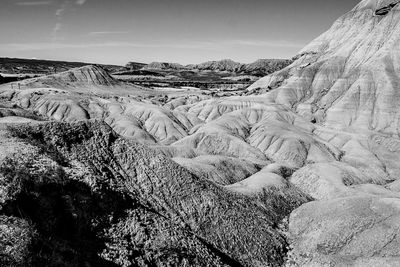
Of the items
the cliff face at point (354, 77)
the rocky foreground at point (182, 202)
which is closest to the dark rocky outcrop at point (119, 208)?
the rocky foreground at point (182, 202)

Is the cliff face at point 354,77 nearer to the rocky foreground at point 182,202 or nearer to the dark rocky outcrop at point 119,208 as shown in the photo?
the rocky foreground at point 182,202

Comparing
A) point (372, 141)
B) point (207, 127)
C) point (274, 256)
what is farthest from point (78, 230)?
point (372, 141)

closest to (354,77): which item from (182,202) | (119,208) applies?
(182,202)

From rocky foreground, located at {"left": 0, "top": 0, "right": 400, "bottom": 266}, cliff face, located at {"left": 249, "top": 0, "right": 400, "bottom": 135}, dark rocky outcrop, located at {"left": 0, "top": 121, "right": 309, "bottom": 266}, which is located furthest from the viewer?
cliff face, located at {"left": 249, "top": 0, "right": 400, "bottom": 135}

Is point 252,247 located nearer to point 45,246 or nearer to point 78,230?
point 78,230

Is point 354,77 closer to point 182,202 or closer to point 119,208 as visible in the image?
point 182,202

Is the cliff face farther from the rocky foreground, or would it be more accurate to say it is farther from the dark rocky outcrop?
the dark rocky outcrop

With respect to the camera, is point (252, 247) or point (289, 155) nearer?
point (252, 247)

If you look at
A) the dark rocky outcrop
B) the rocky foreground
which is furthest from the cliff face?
the dark rocky outcrop
